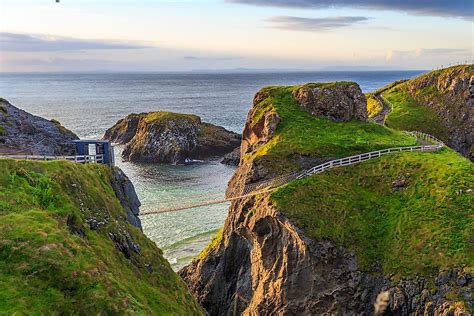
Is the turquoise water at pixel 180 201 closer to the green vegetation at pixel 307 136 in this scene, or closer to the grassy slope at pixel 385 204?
the green vegetation at pixel 307 136

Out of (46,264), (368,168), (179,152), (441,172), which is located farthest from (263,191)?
(179,152)

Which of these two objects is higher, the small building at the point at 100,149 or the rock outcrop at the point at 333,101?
the rock outcrop at the point at 333,101

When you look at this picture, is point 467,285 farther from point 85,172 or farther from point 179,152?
point 179,152

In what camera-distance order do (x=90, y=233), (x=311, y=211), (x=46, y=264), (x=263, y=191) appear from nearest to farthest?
(x=46, y=264)
(x=90, y=233)
(x=311, y=211)
(x=263, y=191)

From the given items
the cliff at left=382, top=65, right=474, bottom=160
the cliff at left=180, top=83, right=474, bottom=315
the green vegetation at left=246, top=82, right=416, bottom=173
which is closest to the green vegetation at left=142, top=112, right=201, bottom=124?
the cliff at left=382, top=65, right=474, bottom=160

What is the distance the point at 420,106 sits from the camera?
86750 millimetres

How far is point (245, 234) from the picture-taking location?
4503 centimetres

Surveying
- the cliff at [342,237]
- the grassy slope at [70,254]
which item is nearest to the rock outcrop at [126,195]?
the grassy slope at [70,254]

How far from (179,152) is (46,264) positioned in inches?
3404

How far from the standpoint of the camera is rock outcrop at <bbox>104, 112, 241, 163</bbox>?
4225 inches

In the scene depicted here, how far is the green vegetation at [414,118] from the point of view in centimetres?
7806

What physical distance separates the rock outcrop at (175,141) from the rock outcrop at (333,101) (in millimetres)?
53342

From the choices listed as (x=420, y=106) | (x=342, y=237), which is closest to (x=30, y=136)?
(x=342, y=237)

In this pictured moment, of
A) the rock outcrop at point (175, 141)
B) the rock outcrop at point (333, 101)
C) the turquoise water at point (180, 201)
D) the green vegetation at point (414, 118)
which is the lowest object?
the turquoise water at point (180, 201)
